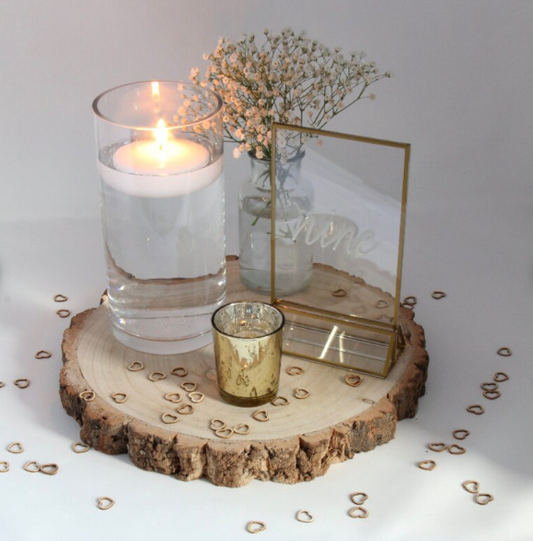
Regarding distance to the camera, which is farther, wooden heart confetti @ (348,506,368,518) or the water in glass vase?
the water in glass vase

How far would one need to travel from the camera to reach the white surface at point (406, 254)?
165 centimetres

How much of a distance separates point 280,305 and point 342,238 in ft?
0.60

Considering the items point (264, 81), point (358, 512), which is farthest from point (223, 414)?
point (264, 81)

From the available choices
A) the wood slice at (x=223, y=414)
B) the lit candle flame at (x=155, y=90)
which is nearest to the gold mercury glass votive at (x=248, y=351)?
the wood slice at (x=223, y=414)

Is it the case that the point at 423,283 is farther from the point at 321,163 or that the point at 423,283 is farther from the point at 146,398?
the point at 146,398

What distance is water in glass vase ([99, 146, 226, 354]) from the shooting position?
5.90 feet

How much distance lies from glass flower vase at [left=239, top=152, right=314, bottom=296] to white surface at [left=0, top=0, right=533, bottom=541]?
282 millimetres

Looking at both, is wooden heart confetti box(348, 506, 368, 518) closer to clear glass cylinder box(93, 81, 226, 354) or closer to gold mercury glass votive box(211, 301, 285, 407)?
gold mercury glass votive box(211, 301, 285, 407)

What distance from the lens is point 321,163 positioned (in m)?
1.84

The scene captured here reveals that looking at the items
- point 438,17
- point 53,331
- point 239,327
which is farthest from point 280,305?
point 438,17

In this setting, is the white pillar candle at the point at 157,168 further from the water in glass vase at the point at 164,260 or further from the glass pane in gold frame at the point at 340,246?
the glass pane in gold frame at the point at 340,246

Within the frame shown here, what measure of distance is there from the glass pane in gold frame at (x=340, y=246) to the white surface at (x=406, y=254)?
0.52 feet

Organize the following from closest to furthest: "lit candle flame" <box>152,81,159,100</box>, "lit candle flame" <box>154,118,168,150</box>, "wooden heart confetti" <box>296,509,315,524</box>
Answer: "wooden heart confetti" <box>296,509,315,524</box> → "lit candle flame" <box>154,118,168,150</box> → "lit candle flame" <box>152,81,159,100</box>

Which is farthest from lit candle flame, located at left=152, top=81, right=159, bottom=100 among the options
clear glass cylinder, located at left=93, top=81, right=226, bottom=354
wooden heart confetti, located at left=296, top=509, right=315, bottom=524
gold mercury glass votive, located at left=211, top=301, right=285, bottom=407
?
wooden heart confetti, located at left=296, top=509, right=315, bottom=524
